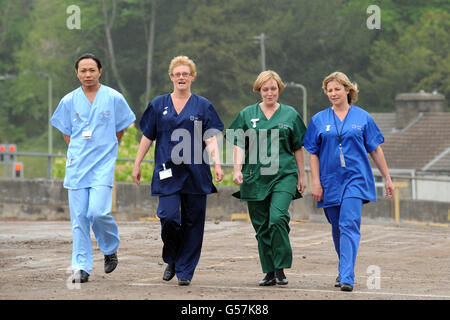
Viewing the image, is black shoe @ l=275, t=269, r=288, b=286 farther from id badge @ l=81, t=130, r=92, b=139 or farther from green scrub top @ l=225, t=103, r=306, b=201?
id badge @ l=81, t=130, r=92, b=139

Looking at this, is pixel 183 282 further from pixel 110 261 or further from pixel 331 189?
pixel 331 189

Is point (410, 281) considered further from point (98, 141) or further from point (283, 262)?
point (98, 141)

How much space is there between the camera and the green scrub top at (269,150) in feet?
31.9

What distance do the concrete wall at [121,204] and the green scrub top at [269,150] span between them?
10.7 metres

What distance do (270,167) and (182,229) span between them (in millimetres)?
937

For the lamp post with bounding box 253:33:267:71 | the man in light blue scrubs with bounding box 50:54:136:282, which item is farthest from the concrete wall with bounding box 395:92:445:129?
the man in light blue scrubs with bounding box 50:54:136:282

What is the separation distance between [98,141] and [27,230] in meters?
7.40

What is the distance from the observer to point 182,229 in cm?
977

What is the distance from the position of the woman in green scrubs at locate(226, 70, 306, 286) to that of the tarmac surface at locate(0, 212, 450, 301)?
0.35m

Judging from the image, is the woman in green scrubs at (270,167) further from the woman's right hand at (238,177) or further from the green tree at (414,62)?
the green tree at (414,62)

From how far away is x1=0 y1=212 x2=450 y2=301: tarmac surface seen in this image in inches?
353

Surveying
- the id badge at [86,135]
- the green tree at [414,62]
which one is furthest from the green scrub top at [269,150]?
the green tree at [414,62]

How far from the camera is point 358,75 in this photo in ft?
246

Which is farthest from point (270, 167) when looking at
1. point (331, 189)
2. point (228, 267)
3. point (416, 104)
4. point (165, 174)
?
point (416, 104)
